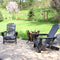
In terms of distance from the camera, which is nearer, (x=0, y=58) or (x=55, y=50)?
(x=0, y=58)

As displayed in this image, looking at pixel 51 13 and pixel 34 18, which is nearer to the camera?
pixel 34 18

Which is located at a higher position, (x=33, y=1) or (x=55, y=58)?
(x=33, y=1)

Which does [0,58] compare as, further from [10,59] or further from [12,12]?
[12,12]

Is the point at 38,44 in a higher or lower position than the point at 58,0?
lower

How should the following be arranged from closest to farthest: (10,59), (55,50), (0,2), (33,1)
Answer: (10,59) < (55,50) < (33,1) < (0,2)

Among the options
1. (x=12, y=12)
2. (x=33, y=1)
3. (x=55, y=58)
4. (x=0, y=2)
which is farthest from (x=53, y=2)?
(x=0, y=2)

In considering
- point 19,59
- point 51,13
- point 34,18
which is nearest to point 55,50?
point 19,59

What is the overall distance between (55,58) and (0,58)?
1.67 metres

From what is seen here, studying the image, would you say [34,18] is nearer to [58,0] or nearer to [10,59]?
[58,0]

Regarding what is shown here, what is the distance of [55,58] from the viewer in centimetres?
366

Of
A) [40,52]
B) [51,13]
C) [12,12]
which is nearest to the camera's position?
[40,52]

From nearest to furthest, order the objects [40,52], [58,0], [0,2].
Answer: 1. [40,52]
2. [58,0]
3. [0,2]

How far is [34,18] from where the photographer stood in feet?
64.8

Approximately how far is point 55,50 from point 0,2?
3761 cm
